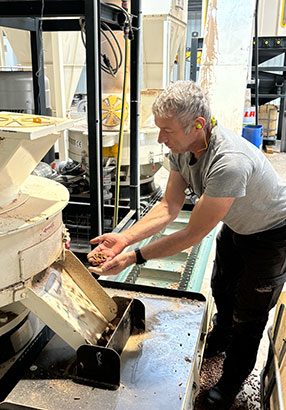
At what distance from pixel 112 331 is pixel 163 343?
0.17m

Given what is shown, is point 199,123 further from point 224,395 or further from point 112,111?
point 112,111

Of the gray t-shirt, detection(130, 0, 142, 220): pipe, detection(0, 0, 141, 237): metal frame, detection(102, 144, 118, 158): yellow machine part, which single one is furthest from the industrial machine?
detection(102, 144, 118, 158): yellow machine part

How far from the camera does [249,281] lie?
151 centimetres

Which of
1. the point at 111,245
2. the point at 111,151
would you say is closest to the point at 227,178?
the point at 111,245

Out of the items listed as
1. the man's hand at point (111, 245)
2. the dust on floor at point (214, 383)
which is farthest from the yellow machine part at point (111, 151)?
the dust on floor at point (214, 383)

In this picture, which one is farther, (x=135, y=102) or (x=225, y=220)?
(x=135, y=102)

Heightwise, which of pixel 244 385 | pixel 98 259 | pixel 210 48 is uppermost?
pixel 210 48

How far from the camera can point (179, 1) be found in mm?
4723

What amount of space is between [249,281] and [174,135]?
611mm

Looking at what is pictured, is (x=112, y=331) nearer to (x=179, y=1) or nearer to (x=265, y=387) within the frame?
(x=265, y=387)

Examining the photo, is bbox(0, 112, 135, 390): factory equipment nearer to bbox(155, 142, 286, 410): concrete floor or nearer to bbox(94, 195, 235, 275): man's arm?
bbox(94, 195, 235, 275): man's arm

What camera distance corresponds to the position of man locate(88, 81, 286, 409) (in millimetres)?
1273

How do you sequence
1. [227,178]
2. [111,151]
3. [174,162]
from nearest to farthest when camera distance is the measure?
[227,178] → [174,162] → [111,151]

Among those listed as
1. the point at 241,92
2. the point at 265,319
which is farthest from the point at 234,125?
the point at 265,319
